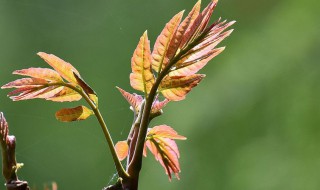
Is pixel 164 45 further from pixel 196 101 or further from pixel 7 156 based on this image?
pixel 196 101

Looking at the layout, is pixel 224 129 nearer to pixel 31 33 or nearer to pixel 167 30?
pixel 31 33

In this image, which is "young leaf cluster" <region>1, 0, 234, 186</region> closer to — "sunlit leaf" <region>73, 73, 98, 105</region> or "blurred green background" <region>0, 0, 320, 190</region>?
"sunlit leaf" <region>73, 73, 98, 105</region>

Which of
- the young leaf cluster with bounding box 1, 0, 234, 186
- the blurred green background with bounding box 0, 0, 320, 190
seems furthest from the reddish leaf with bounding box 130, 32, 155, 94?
the blurred green background with bounding box 0, 0, 320, 190

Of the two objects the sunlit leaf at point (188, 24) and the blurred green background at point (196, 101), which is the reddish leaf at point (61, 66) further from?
the blurred green background at point (196, 101)

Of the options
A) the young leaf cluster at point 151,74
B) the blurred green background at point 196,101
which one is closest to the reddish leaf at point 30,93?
the young leaf cluster at point 151,74

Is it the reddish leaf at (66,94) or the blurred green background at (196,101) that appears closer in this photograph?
the reddish leaf at (66,94)

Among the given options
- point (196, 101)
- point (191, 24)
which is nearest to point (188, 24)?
point (191, 24)
